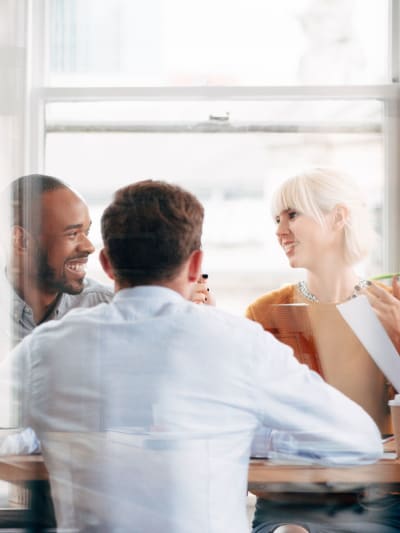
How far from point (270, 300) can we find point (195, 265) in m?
0.15

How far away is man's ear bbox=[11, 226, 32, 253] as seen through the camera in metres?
1.03

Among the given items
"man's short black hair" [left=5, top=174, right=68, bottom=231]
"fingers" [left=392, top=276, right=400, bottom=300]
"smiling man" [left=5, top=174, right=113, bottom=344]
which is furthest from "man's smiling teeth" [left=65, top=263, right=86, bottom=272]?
"fingers" [left=392, top=276, right=400, bottom=300]

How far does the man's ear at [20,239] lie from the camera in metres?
1.03

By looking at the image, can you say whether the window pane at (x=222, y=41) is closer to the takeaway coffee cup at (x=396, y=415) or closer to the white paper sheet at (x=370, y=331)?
the white paper sheet at (x=370, y=331)

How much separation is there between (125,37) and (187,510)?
2.92 ft

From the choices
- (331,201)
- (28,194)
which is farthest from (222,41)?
(28,194)

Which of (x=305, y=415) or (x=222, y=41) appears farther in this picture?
(x=222, y=41)

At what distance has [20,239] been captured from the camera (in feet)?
3.41

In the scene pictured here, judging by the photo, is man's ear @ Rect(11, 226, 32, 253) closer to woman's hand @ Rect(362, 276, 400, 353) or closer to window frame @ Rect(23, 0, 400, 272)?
window frame @ Rect(23, 0, 400, 272)

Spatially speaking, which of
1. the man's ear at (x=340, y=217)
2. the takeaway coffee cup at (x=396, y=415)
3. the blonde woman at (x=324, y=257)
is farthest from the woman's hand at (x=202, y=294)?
the takeaway coffee cup at (x=396, y=415)

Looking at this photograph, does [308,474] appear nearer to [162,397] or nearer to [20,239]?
[162,397]

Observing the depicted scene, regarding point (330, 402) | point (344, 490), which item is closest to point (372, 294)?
point (330, 402)

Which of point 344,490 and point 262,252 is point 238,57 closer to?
point 262,252

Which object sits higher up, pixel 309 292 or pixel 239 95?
pixel 239 95
